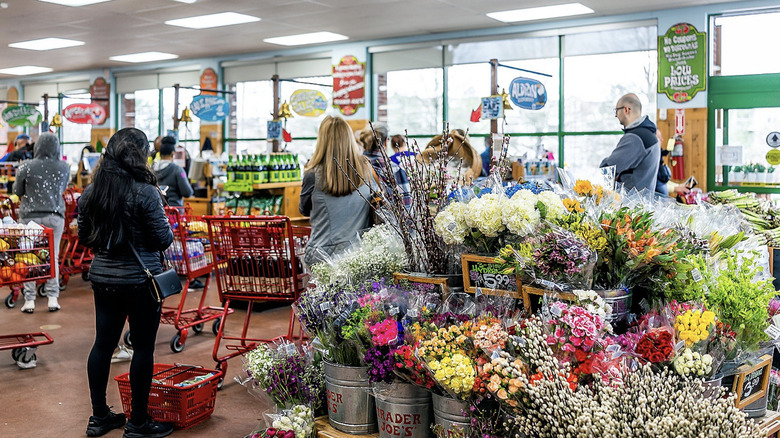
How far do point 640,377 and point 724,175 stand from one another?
25.3 ft

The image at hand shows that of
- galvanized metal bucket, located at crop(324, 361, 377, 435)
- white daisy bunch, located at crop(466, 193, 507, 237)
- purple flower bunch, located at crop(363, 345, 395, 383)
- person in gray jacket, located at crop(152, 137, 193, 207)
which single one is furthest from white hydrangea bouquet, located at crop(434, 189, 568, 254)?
person in gray jacket, located at crop(152, 137, 193, 207)

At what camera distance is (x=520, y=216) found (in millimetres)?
2582

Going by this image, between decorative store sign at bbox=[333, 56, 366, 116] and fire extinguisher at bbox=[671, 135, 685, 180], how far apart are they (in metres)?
4.95

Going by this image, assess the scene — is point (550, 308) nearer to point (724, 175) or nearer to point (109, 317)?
point (109, 317)

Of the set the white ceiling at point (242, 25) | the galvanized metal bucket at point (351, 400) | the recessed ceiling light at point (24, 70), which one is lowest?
the galvanized metal bucket at point (351, 400)

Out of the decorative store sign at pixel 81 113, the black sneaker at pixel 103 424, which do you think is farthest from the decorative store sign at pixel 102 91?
the black sneaker at pixel 103 424

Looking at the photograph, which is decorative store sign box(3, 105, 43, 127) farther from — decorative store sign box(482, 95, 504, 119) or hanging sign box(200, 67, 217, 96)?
decorative store sign box(482, 95, 504, 119)

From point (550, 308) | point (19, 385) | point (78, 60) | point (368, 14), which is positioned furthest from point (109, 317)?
point (78, 60)

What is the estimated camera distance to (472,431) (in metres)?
2.32

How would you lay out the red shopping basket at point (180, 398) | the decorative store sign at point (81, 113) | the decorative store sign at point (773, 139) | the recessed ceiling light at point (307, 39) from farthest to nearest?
the decorative store sign at point (81, 113) < the recessed ceiling light at point (307, 39) < the decorative store sign at point (773, 139) < the red shopping basket at point (180, 398)

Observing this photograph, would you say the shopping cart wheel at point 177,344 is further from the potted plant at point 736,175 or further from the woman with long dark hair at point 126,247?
the potted plant at point 736,175

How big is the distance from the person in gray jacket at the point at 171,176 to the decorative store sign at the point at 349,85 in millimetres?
4586

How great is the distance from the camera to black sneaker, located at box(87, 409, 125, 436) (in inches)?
147

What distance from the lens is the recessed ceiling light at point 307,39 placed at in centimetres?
1113
